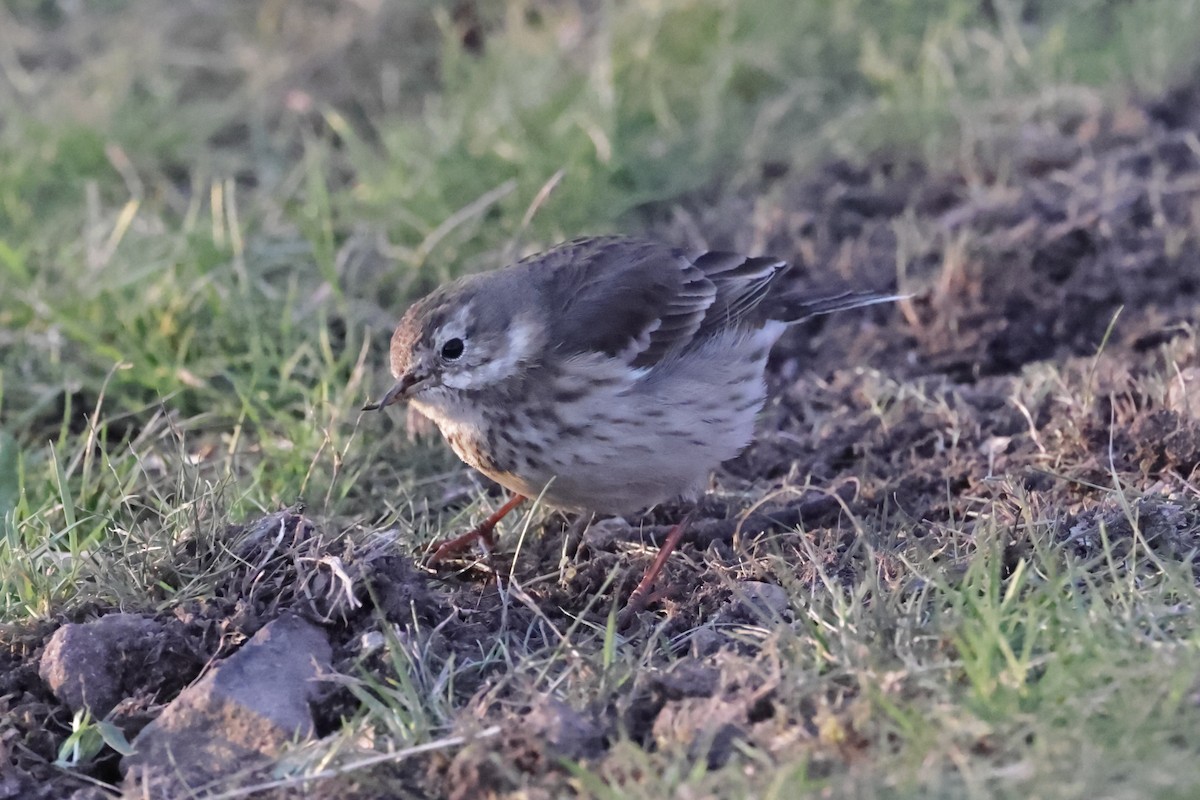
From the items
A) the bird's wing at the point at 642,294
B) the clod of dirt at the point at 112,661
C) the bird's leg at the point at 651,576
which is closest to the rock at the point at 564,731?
the bird's leg at the point at 651,576

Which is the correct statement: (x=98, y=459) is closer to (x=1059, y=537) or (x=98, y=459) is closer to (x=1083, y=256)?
(x=1059, y=537)

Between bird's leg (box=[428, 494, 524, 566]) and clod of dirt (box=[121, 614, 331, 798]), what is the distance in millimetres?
850

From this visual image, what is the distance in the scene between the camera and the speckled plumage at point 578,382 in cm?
440

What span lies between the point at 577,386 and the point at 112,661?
5.29 feet

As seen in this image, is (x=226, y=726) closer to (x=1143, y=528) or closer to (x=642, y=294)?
(x=642, y=294)

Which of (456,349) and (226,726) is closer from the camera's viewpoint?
(226,726)

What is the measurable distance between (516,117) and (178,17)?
152 inches

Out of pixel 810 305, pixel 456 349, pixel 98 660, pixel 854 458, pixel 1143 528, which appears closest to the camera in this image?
pixel 98 660

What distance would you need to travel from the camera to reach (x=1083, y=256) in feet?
20.1

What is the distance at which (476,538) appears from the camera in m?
4.54

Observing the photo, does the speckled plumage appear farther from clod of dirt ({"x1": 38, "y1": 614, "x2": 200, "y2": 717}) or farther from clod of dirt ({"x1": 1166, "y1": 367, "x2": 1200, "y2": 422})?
clod of dirt ({"x1": 1166, "y1": 367, "x2": 1200, "y2": 422})

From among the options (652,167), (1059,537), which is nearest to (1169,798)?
(1059,537)

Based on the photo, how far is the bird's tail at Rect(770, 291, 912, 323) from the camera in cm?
535

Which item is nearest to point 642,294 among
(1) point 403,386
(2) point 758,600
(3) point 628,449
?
(3) point 628,449
